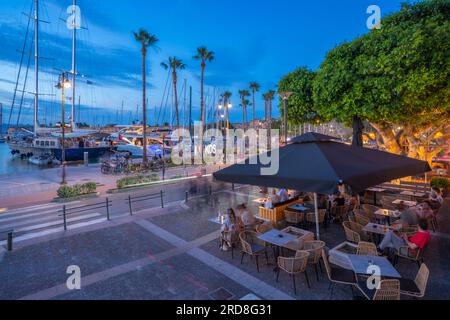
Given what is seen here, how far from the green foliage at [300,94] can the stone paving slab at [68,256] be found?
1155 cm

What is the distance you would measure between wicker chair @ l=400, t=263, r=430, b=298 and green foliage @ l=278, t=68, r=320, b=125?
11.9 meters

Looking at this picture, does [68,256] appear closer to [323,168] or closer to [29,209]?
[323,168]

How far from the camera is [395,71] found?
10.3 meters

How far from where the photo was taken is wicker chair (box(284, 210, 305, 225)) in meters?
9.23

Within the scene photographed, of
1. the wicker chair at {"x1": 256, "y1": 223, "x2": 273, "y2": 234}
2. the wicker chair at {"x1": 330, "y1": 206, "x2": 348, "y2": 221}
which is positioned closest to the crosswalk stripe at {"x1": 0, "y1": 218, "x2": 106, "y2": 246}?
the wicker chair at {"x1": 256, "y1": 223, "x2": 273, "y2": 234}

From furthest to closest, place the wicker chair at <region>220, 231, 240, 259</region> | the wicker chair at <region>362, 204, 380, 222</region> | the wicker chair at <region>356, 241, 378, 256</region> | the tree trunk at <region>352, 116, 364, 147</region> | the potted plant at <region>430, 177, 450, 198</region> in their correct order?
the potted plant at <region>430, 177, 450, 198</region> → the tree trunk at <region>352, 116, 364, 147</region> → the wicker chair at <region>362, 204, 380, 222</region> → the wicker chair at <region>220, 231, 240, 259</region> → the wicker chair at <region>356, 241, 378, 256</region>

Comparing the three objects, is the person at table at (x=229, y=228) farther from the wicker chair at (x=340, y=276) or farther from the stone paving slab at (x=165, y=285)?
the wicker chair at (x=340, y=276)

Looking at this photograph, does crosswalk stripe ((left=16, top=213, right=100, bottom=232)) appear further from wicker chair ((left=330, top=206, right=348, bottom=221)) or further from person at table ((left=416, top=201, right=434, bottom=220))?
person at table ((left=416, top=201, right=434, bottom=220))

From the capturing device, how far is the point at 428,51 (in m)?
9.73

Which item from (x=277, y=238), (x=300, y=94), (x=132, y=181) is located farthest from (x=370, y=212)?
(x=132, y=181)

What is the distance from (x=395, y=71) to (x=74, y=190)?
1818 cm

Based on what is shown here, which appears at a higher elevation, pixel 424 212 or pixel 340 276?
pixel 424 212
